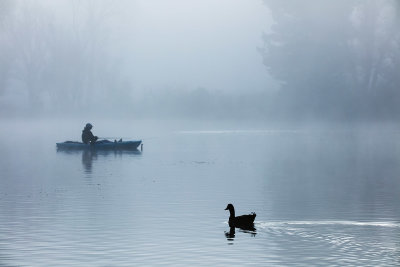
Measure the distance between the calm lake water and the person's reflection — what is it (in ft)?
0.82

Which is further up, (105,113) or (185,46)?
(185,46)

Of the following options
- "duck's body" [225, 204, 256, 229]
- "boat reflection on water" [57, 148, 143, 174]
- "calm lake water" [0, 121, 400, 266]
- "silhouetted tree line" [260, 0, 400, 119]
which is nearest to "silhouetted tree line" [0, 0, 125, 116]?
"silhouetted tree line" [260, 0, 400, 119]

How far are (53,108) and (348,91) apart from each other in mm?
49281

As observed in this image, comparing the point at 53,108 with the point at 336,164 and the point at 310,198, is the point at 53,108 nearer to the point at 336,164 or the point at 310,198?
the point at 336,164

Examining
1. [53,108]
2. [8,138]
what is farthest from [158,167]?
[53,108]

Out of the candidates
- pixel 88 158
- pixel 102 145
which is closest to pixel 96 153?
pixel 102 145

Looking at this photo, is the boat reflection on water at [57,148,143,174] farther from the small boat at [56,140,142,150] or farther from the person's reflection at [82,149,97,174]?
the small boat at [56,140,142,150]

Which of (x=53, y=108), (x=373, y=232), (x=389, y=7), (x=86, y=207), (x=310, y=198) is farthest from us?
(x=53, y=108)

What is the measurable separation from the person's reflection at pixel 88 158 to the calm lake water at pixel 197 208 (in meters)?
0.25

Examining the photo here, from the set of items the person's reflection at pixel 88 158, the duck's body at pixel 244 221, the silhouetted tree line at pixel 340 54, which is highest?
the silhouetted tree line at pixel 340 54

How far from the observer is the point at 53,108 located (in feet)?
432

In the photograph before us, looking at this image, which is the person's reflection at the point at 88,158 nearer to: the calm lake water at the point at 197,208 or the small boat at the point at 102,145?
the calm lake water at the point at 197,208

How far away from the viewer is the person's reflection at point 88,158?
46.3 metres

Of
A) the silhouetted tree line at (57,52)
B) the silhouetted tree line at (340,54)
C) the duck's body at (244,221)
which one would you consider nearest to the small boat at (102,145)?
the duck's body at (244,221)
